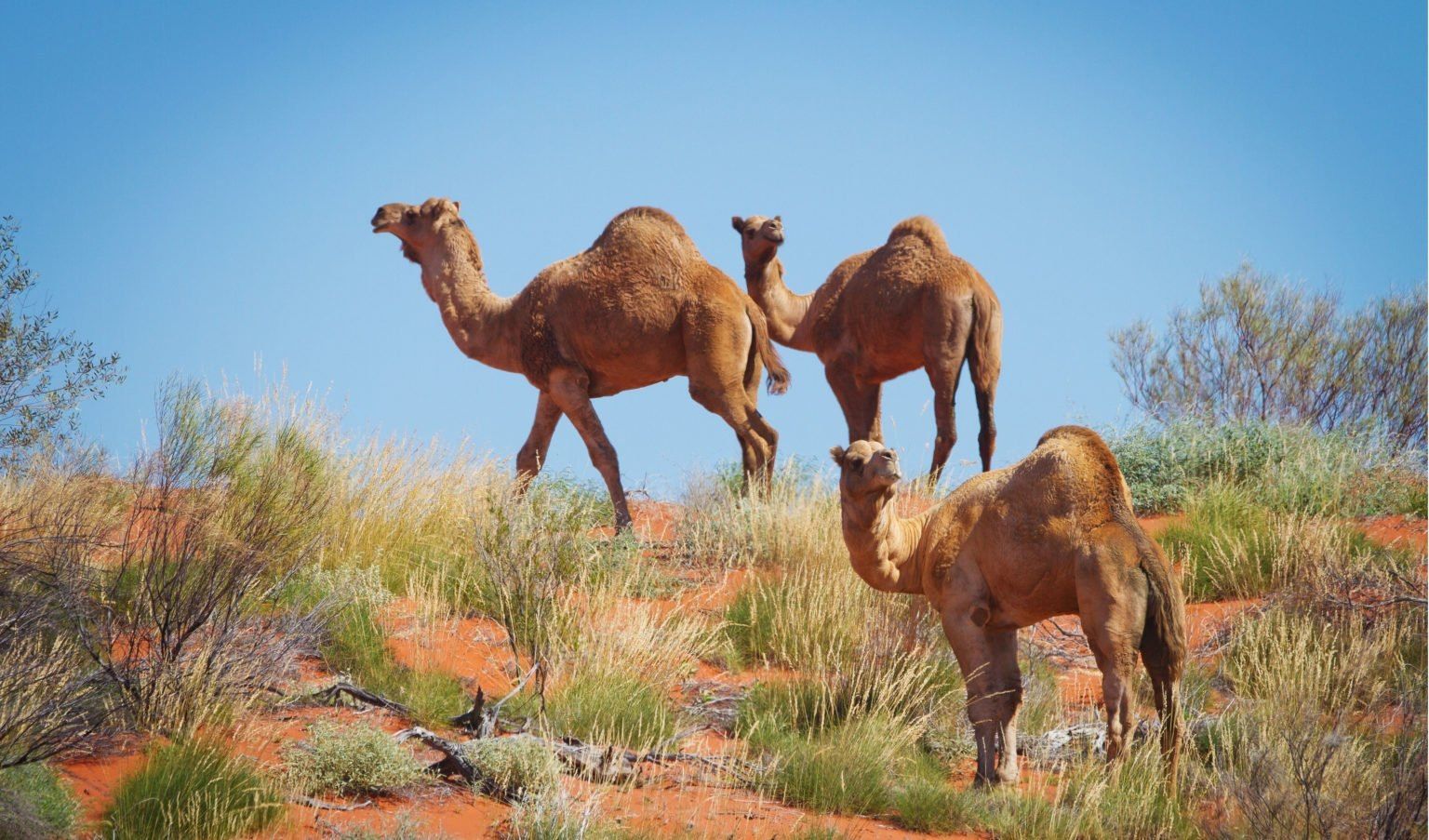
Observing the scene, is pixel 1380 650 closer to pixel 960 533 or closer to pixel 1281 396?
pixel 960 533

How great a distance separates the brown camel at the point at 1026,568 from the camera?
7578 mm

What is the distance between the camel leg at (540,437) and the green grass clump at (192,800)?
292 inches

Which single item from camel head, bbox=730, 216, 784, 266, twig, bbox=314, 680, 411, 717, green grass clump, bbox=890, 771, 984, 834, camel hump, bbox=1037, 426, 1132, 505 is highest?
camel head, bbox=730, 216, 784, 266

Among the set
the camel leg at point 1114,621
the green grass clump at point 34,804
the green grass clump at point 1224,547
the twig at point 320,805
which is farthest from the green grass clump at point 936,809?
the green grass clump at point 1224,547

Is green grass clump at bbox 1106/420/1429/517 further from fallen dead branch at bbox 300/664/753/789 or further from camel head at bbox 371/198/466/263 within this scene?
fallen dead branch at bbox 300/664/753/789

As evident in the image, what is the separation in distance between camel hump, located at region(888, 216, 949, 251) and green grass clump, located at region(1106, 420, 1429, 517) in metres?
3.40

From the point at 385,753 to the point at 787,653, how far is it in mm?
3812

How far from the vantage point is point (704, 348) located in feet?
44.8

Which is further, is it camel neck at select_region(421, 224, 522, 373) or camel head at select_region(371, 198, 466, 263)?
camel head at select_region(371, 198, 466, 263)

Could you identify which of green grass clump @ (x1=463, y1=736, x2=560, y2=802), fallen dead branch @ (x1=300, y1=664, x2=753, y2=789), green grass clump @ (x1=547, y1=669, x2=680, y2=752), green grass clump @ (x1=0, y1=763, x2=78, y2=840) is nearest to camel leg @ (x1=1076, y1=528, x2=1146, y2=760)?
fallen dead branch @ (x1=300, y1=664, x2=753, y2=789)

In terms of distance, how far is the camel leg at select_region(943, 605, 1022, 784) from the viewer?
789 cm

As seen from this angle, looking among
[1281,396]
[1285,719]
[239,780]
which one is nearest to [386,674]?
[239,780]

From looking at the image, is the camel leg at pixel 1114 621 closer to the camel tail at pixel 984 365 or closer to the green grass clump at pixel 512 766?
the green grass clump at pixel 512 766

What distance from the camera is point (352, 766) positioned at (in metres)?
7.37
